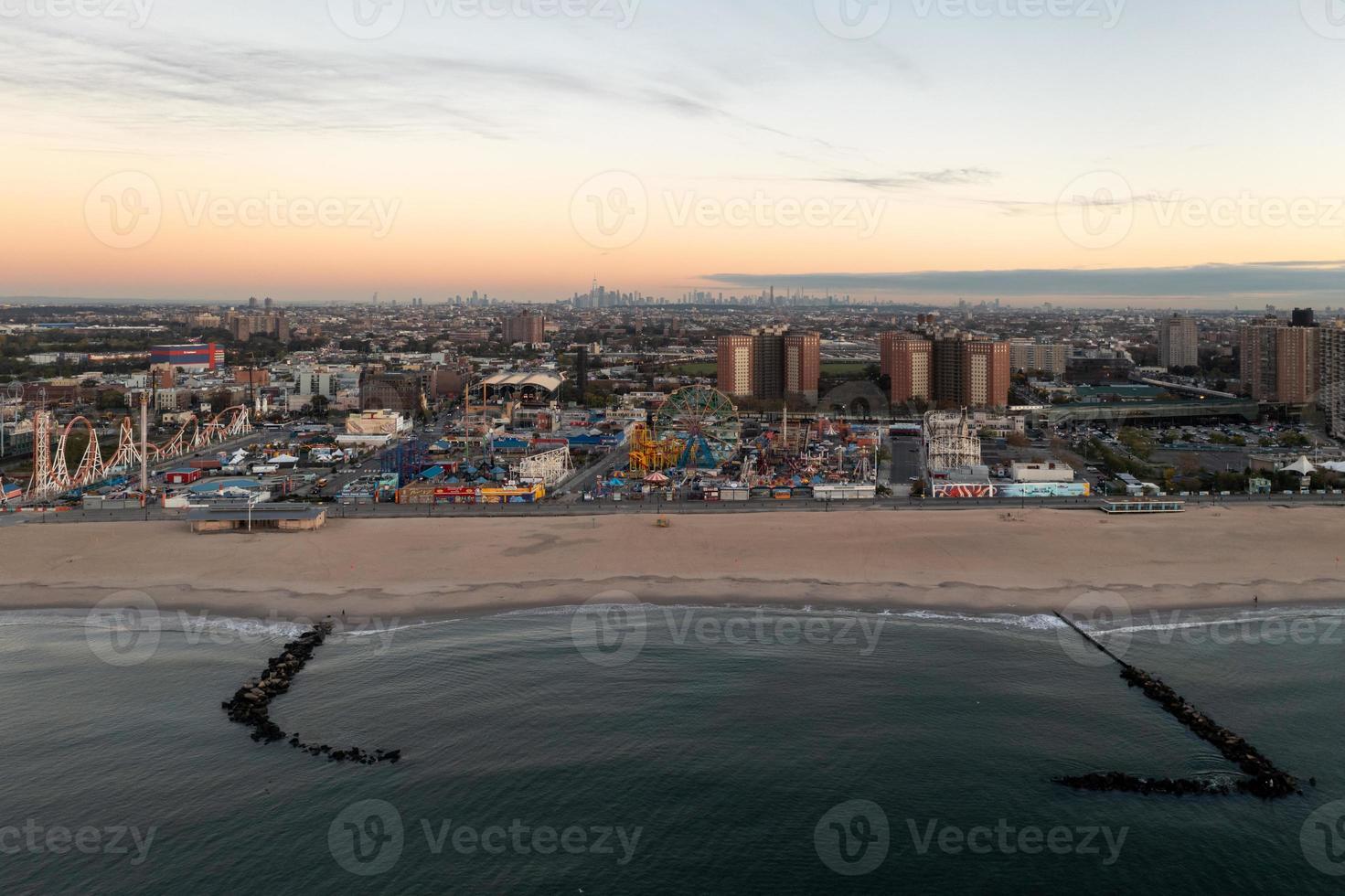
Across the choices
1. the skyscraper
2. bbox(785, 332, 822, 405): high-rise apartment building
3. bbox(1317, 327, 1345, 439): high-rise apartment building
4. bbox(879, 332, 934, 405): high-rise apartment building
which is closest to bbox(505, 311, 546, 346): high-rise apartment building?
bbox(785, 332, 822, 405): high-rise apartment building

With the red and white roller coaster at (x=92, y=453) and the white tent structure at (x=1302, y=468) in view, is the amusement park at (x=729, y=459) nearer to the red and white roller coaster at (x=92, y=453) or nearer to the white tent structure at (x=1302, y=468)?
the white tent structure at (x=1302, y=468)

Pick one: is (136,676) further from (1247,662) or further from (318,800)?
(1247,662)

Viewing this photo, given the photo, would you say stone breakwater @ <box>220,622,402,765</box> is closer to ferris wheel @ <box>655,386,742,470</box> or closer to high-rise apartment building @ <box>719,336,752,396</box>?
ferris wheel @ <box>655,386,742,470</box>

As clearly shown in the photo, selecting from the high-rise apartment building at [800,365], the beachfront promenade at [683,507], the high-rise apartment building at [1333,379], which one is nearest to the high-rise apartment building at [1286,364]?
the high-rise apartment building at [1333,379]

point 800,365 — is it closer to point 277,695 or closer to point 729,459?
point 729,459

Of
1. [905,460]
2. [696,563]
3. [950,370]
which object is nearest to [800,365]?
[950,370]

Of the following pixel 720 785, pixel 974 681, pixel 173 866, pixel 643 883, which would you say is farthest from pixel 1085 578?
pixel 173 866
